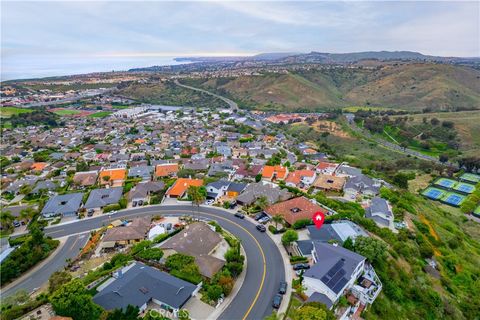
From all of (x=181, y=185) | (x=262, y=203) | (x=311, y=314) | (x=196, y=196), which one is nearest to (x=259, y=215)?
(x=262, y=203)

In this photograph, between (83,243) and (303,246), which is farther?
(83,243)

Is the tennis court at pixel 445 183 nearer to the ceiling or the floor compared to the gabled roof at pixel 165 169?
nearer to the floor

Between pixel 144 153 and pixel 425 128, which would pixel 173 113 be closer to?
pixel 144 153

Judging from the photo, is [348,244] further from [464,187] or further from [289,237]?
[464,187]

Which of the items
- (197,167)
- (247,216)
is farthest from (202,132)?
(247,216)

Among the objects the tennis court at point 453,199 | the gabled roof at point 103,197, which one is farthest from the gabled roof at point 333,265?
the tennis court at point 453,199

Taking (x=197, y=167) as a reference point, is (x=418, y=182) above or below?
below

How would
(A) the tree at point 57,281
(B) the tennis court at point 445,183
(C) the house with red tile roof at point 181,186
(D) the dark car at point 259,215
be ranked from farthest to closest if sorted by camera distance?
(B) the tennis court at point 445,183 < (C) the house with red tile roof at point 181,186 < (D) the dark car at point 259,215 < (A) the tree at point 57,281

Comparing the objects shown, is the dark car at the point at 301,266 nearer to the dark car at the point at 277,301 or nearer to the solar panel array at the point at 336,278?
the solar panel array at the point at 336,278
